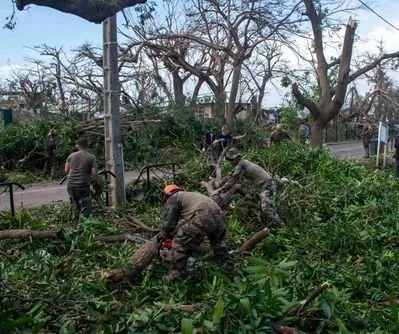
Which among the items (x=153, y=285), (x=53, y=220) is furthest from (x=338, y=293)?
(x=53, y=220)

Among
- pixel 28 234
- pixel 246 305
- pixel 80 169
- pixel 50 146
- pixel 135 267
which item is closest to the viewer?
pixel 246 305

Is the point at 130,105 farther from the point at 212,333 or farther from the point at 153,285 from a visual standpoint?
the point at 212,333

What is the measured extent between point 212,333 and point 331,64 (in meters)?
14.1

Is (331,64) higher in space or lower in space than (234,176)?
higher

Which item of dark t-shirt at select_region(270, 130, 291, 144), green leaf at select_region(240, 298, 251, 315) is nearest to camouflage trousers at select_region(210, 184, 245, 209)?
green leaf at select_region(240, 298, 251, 315)

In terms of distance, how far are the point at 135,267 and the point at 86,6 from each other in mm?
3118

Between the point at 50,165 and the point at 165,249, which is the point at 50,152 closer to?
the point at 50,165

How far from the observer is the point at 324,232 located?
26.5 feet

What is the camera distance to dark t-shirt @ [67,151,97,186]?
8.41 meters

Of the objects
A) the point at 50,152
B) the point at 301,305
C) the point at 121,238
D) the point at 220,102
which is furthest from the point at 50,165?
the point at 301,305

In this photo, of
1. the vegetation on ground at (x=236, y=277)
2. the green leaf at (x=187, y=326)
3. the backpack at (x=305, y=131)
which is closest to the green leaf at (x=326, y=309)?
the vegetation on ground at (x=236, y=277)

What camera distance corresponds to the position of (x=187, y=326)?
4133 millimetres

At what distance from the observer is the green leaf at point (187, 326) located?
411 centimetres

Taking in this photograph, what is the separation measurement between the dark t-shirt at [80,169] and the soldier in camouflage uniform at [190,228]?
268 cm
